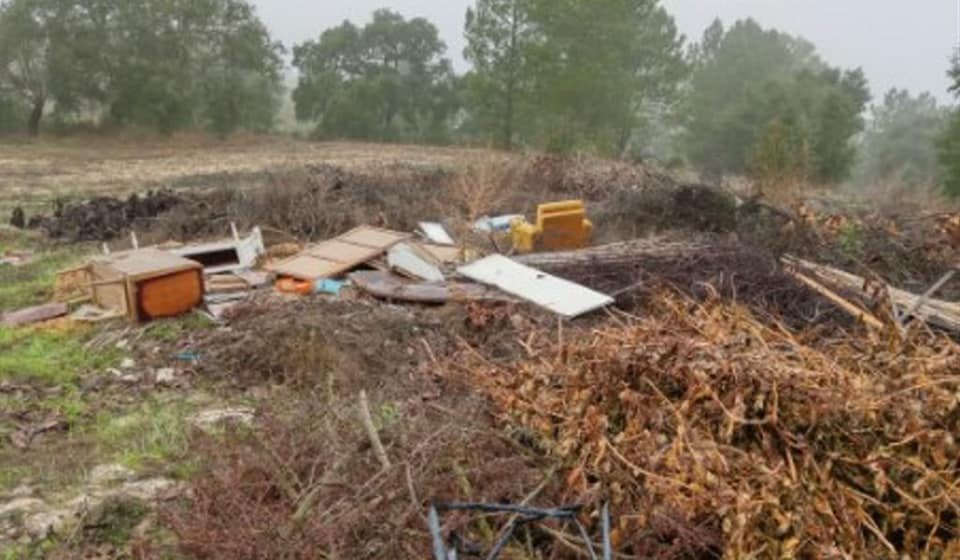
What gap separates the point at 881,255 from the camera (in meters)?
8.44

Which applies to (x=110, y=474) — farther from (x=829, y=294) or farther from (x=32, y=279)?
(x=829, y=294)

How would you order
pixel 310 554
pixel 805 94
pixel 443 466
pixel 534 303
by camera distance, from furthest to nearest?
pixel 805 94, pixel 534 303, pixel 443 466, pixel 310 554

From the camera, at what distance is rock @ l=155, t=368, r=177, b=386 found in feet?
17.3

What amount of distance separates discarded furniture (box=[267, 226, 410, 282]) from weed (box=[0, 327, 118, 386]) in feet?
6.29

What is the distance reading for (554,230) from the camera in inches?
336

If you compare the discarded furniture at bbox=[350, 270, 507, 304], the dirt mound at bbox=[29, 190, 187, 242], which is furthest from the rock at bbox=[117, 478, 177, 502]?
the dirt mound at bbox=[29, 190, 187, 242]

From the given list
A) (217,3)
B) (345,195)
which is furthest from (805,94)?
(345,195)

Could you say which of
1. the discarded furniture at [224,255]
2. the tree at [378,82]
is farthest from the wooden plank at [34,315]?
the tree at [378,82]

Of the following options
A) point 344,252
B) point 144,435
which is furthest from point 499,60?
point 144,435

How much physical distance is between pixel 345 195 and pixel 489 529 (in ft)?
26.6

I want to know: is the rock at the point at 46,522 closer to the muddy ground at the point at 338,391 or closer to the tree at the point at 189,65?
the muddy ground at the point at 338,391

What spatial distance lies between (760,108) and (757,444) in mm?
31556

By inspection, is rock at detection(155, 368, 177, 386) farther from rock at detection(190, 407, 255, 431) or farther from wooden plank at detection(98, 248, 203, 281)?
wooden plank at detection(98, 248, 203, 281)

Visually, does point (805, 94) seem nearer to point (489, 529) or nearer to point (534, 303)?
point (534, 303)
